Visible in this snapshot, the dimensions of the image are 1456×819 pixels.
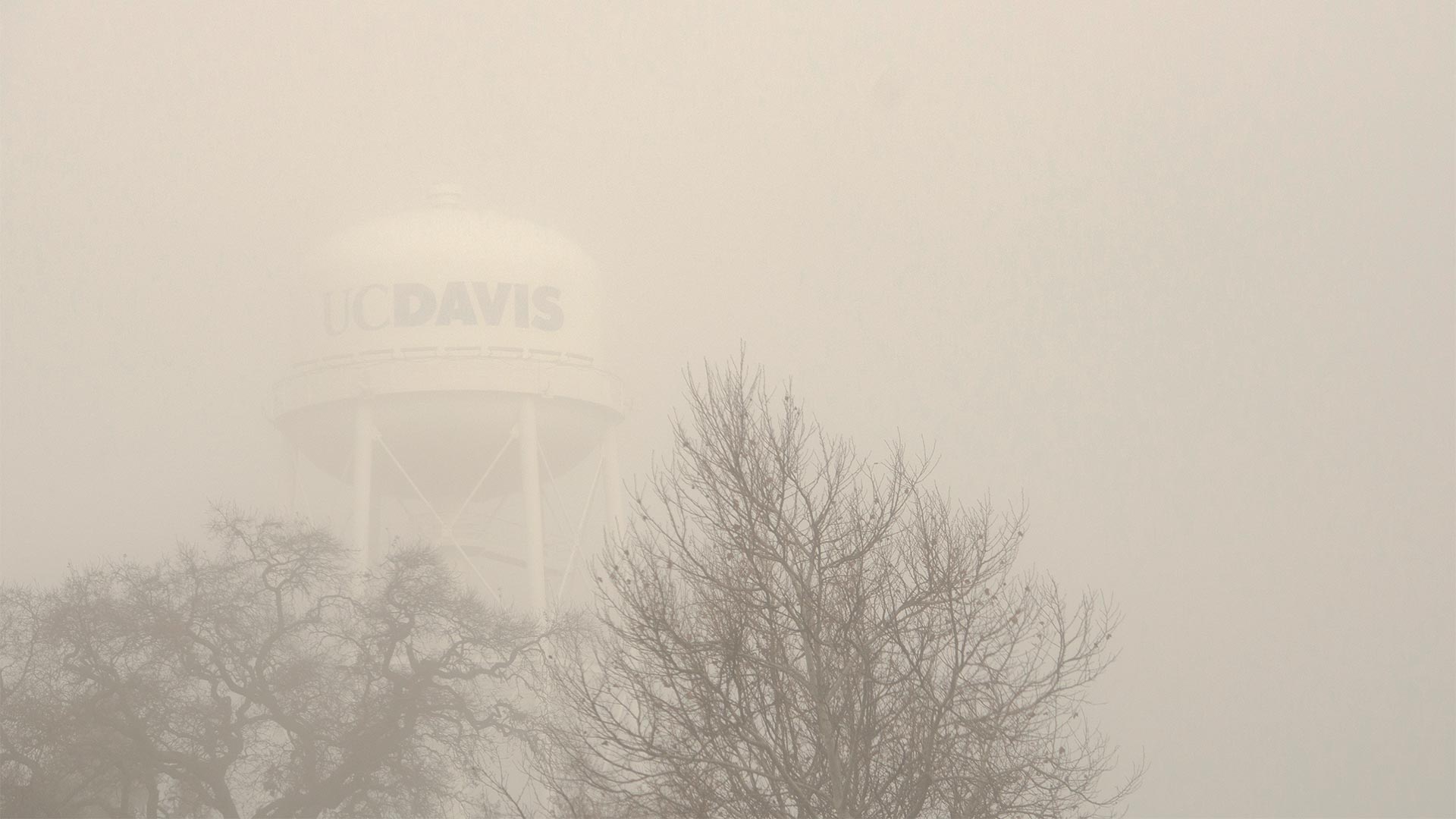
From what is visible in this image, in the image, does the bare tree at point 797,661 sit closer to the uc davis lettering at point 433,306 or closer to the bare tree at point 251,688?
the bare tree at point 251,688

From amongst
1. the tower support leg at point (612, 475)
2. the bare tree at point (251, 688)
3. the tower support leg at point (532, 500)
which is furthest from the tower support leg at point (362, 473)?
the tower support leg at point (612, 475)

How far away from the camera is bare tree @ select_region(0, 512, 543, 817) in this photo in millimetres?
25469

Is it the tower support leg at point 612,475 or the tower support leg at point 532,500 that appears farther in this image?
the tower support leg at point 612,475

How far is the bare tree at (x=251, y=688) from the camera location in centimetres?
2547

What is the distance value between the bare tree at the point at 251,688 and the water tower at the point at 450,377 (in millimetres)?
4928

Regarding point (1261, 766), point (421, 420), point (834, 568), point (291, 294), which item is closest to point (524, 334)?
point (421, 420)

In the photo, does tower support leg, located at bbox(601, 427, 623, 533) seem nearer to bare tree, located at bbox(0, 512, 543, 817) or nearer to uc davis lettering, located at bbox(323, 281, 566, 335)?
uc davis lettering, located at bbox(323, 281, 566, 335)

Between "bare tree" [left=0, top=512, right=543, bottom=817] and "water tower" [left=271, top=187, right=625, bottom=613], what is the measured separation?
4928mm

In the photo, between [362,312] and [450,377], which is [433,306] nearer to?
[362,312]

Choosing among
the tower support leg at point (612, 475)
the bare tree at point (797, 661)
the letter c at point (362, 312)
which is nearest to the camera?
the bare tree at point (797, 661)

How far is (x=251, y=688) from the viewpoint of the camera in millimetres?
27141

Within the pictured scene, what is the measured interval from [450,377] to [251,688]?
30.0 feet

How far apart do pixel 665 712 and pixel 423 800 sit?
1538 cm

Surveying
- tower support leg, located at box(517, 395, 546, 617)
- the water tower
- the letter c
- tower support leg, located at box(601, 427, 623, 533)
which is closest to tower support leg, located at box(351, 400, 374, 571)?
the water tower
